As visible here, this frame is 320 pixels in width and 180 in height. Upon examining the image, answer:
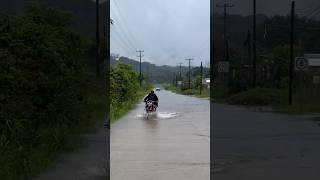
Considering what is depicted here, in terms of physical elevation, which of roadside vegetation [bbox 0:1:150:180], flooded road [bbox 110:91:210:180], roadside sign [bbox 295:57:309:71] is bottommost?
flooded road [bbox 110:91:210:180]

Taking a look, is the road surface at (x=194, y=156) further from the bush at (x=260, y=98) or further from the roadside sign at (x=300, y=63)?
the bush at (x=260, y=98)

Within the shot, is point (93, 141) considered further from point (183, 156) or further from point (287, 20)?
point (287, 20)

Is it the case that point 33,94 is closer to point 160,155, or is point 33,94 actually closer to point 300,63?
point 160,155

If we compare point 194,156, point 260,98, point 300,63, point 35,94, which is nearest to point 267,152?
point 194,156

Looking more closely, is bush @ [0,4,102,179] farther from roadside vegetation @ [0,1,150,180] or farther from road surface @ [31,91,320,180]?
road surface @ [31,91,320,180]

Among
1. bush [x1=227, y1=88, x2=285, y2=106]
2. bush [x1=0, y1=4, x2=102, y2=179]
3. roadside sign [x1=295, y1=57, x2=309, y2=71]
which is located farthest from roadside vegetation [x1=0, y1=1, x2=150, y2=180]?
bush [x1=227, y1=88, x2=285, y2=106]

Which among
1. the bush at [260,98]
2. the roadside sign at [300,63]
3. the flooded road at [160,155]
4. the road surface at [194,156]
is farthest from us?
the bush at [260,98]

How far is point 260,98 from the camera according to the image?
44.5 m

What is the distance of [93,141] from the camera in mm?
15609

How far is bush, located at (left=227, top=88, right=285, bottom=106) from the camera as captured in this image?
4406cm

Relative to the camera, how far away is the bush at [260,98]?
44.1 meters

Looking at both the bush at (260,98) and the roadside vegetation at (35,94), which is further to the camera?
the bush at (260,98)

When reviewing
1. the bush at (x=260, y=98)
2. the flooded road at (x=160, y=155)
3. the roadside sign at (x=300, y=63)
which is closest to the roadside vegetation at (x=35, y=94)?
the flooded road at (x=160, y=155)

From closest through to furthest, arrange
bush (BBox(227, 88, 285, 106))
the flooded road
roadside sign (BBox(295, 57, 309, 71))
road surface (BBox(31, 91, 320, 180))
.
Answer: road surface (BBox(31, 91, 320, 180))
the flooded road
roadside sign (BBox(295, 57, 309, 71))
bush (BBox(227, 88, 285, 106))
